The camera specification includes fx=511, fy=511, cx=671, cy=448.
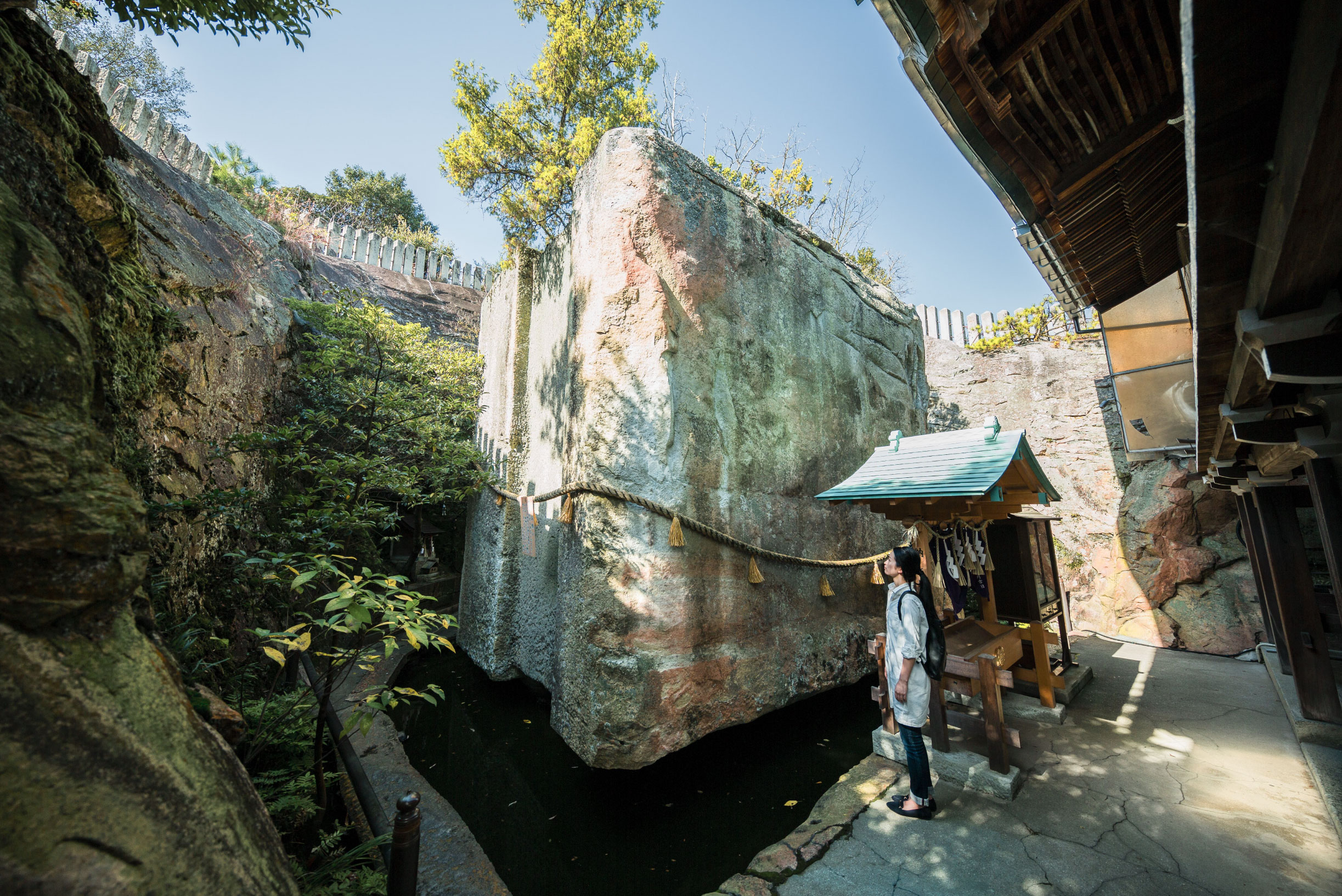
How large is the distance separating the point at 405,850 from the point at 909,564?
321 cm

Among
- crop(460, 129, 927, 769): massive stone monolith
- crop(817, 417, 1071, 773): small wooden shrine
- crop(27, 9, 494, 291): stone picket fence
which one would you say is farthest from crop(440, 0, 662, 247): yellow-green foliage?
crop(817, 417, 1071, 773): small wooden shrine

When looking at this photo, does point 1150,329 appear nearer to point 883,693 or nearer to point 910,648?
point 883,693

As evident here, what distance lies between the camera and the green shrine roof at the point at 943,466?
397 centimetres

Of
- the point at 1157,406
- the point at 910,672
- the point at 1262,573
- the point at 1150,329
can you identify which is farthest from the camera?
the point at 1157,406

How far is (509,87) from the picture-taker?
12.2 m

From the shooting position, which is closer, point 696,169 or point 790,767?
point 790,767

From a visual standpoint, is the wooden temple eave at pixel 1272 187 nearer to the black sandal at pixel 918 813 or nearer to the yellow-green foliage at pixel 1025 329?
the black sandal at pixel 918 813

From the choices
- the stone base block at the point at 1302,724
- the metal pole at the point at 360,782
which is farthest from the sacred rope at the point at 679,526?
the stone base block at the point at 1302,724

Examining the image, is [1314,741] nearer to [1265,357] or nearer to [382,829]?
[1265,357]

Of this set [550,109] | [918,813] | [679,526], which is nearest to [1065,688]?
[918,813]

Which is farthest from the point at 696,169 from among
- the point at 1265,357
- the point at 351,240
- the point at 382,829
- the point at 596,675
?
the point at 351,240

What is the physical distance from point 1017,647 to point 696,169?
18.2 ft

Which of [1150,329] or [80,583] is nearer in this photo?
[80,583]

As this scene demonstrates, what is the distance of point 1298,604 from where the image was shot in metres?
4.23
